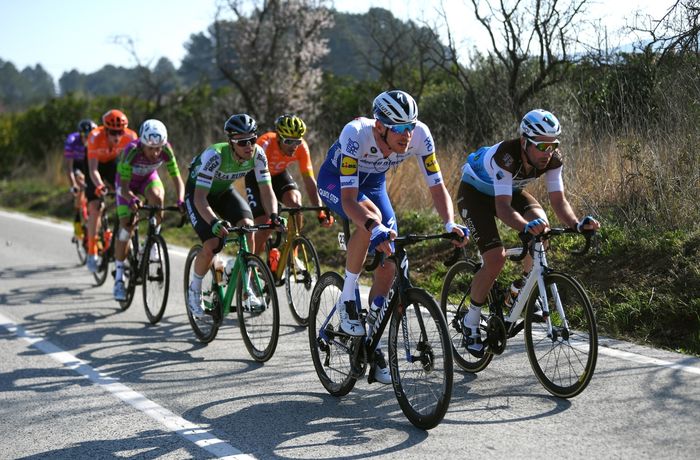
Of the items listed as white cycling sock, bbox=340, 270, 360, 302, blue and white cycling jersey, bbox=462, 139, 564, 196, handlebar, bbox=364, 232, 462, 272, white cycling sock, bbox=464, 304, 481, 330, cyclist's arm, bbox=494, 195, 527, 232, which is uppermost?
blue and white cycling jersey, bbox=462, 139, 564, 196

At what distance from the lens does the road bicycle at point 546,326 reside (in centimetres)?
542

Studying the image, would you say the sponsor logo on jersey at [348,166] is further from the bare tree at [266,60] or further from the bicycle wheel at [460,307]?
the bare tree at [266,60]

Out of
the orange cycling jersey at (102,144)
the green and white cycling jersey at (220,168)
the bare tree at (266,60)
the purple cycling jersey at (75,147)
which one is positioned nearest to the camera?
the green and white cycling jersey at (220,168)

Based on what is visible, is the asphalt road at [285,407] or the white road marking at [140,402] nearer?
the asphalt road at [285,407]

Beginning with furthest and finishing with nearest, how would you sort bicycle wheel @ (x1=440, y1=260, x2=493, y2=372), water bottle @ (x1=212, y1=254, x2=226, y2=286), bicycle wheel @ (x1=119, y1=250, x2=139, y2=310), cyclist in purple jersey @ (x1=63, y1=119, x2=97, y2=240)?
cyclist in purple jersey @ (x1=63, y1=119, x2=97, y2=240) → bicycle wheel @ (x1=119, y1=250, x2=139, y2=310) → water bottle @ (x1=212, y1=254, x2=226, y2=286) → bicycle wheel @ (x1=440, y1=260, x2=493, y2=372)

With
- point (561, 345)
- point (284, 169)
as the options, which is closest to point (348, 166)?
point (561, 345)

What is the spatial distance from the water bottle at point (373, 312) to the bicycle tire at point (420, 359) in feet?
0.96

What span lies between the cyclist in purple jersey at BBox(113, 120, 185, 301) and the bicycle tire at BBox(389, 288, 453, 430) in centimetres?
443

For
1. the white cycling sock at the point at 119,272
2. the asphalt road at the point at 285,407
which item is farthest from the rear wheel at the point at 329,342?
the white cycling sock at the point at 119,272

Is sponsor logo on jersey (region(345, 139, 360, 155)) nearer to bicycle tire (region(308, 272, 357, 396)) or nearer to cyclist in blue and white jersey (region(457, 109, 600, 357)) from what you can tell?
bicycle tire (region(308, 272, 357, 396))

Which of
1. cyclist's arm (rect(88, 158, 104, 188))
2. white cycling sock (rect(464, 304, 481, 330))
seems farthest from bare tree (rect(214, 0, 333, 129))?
white cycling sock (rect(464, 304, 481, 330))

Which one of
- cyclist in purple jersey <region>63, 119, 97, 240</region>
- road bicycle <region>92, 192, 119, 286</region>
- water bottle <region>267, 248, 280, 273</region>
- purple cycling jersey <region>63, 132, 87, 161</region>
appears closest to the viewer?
water bottle <region>267, 248, 280, 273</region>

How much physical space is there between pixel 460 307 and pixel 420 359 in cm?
130

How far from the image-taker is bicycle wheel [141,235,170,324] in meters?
8.85
